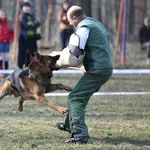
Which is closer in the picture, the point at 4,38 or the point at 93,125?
the point at 93,125

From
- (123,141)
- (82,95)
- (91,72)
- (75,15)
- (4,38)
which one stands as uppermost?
(75,15)

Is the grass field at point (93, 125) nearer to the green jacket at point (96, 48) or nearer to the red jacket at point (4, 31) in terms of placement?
the green jacket at point (96, 48)

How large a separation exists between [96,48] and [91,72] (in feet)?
1.05

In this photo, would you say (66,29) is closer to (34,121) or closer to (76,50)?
(34,121)

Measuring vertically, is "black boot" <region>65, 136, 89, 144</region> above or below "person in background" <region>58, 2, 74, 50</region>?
below

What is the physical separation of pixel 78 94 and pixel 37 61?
833 mm

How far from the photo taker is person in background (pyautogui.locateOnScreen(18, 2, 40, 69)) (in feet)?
54.2

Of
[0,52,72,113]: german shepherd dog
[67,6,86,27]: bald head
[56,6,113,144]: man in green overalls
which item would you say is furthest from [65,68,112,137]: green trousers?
[67,6,86,27]: bald head

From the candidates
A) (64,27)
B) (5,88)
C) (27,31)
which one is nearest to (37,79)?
(5,88)

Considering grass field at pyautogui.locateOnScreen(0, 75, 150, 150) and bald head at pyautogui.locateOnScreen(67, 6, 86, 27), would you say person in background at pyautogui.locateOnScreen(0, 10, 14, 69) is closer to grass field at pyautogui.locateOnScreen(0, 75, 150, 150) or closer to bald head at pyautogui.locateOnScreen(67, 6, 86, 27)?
grass field at pyautogui.locateOnScreen(0, 75, 150, 150)

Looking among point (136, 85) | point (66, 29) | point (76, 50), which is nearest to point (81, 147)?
point (76, 50)

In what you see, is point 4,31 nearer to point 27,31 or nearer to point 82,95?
point 27,31

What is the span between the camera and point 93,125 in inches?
376

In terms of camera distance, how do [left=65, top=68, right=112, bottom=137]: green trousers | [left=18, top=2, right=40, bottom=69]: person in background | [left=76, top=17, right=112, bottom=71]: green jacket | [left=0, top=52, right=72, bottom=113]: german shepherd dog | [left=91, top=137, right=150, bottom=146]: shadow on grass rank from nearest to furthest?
1. [left=76, top=17, right=112, bottom=71]: green jacket
2. [left=65, top=68, right=112, bottom=137]: green trousers
3. [left=91, top=137, right=150, bottom=146]: shadow on grass
4. [left=0, top=52, right=72, bottom=113]: german shepherd dog
5. [left=18, top=2, right=40, bottom=69]: person in background
